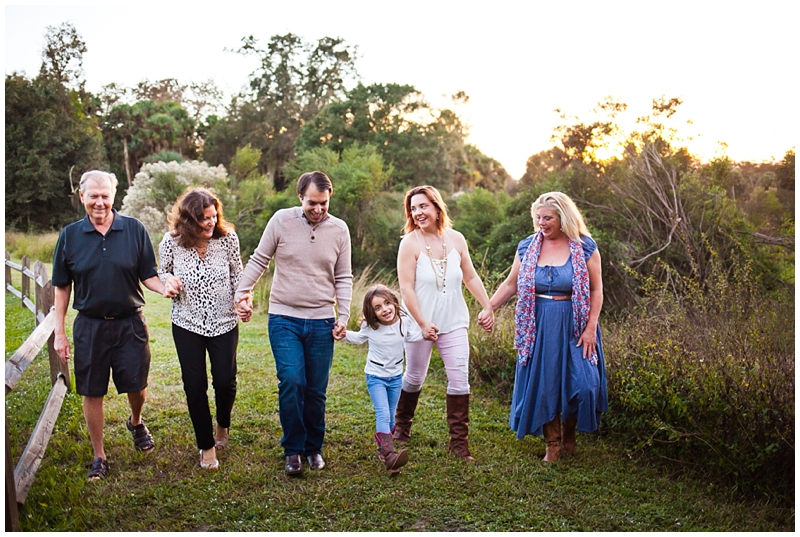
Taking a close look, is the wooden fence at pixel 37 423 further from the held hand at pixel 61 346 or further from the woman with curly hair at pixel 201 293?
the woman with curly hair at pixel 201 293

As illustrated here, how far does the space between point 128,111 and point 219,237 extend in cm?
2265

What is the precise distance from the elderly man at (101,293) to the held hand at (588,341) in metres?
2.62

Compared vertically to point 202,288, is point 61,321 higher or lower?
lower

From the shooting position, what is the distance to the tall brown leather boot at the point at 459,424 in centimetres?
460

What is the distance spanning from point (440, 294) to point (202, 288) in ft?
5.04

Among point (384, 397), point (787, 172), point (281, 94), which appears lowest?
point (384, 397)

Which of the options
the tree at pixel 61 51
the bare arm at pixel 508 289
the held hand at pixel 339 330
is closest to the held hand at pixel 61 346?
the held hand at pixel 339 330

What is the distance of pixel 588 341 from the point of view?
450 centimetres

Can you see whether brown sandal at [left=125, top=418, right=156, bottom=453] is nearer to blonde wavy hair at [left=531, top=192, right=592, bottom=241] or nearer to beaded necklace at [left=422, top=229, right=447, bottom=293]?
beaded necklace at [left=422, top=229, right=447, bottom=293]

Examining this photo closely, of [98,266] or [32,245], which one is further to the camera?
[32,245]

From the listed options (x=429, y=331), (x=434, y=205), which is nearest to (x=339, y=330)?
(x=429, y=331)

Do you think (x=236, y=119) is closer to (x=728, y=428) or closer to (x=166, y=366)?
(x=166, y=366)

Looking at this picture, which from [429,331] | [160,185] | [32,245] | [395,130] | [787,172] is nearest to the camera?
[429,331]

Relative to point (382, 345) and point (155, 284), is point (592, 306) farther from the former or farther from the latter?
point (155, 284)
